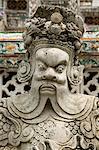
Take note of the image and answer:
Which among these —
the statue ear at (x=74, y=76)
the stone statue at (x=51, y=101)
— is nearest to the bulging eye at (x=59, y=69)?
the stone statue at (x=51, y=101)

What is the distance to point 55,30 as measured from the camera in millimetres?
5852

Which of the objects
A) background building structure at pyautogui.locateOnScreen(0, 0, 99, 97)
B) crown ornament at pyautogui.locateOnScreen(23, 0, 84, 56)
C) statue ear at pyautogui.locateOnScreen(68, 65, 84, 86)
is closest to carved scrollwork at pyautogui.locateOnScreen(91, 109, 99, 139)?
statue ear at pyautogui.locateOnScreen(68, 65, 84, 86)

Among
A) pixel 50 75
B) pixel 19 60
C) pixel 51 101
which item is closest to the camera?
pixel 50 75

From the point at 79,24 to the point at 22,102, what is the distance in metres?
0.89

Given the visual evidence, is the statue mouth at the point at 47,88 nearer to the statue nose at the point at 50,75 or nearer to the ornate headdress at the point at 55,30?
the statue nose at the point at 50,75

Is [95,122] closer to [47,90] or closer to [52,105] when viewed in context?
[52,105]

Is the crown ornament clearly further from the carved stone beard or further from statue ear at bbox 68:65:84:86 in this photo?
the carved stone beard

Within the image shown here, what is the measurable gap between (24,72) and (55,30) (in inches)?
18.5

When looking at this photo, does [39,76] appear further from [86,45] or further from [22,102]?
[86,45]

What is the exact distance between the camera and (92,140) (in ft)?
18.6

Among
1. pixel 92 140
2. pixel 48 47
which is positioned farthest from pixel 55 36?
pixel 92 140

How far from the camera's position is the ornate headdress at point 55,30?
5871mm

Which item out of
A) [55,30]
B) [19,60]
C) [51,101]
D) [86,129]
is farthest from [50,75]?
[19,60]

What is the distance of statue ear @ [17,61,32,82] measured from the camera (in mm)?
5818
